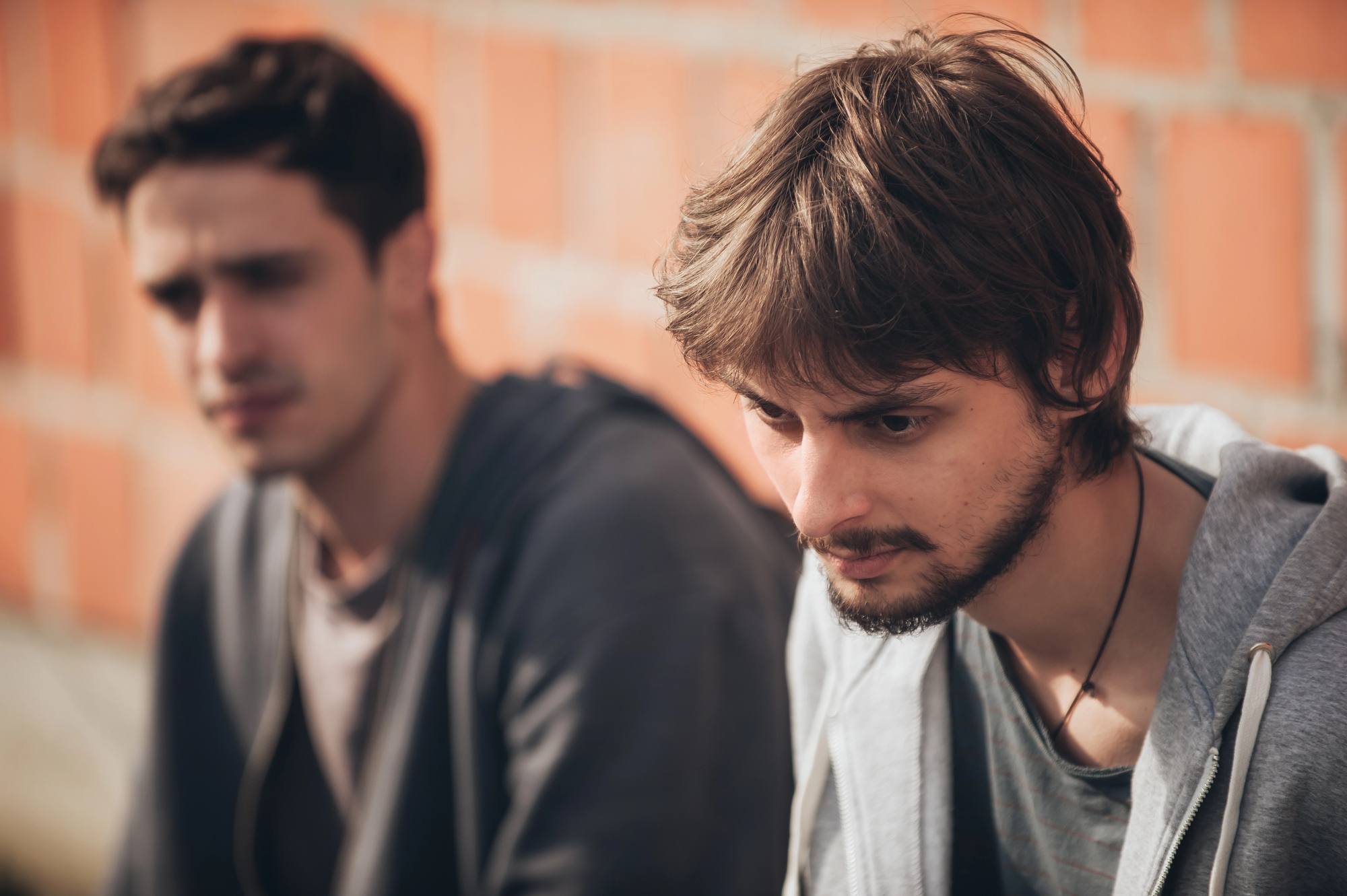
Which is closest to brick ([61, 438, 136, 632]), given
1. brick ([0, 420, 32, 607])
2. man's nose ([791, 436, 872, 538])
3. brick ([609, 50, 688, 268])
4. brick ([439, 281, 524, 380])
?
brick ([0, 420, 32, 607])

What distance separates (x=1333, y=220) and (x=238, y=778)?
1855mm

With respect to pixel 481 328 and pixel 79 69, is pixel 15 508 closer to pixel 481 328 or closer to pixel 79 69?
pixel 79 69

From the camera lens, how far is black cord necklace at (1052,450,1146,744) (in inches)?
37.2

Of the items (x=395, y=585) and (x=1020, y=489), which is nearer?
(x=1020, y=489)

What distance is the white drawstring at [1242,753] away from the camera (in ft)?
2.64

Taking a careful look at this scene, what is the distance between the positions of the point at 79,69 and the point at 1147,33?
2.47m

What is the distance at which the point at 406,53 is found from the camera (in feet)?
7.72

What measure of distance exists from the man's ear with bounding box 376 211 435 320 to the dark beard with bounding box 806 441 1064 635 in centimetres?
113

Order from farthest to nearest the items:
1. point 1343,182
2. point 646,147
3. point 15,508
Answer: point 15,508
point 646,147
point 1343,182

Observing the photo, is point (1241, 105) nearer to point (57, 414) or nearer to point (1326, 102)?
point (1326, 102)

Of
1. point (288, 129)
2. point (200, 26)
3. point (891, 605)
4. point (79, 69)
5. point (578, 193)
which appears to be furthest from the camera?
point (79, 69)

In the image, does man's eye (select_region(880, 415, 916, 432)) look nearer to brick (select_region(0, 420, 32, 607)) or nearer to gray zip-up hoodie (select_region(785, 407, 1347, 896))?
gray zip-up hoodie (select_region(785, 407, 1347, 896))

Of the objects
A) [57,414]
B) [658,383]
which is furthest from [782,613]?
[57,414]

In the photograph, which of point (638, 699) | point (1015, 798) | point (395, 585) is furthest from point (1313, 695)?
point (395, 585)
